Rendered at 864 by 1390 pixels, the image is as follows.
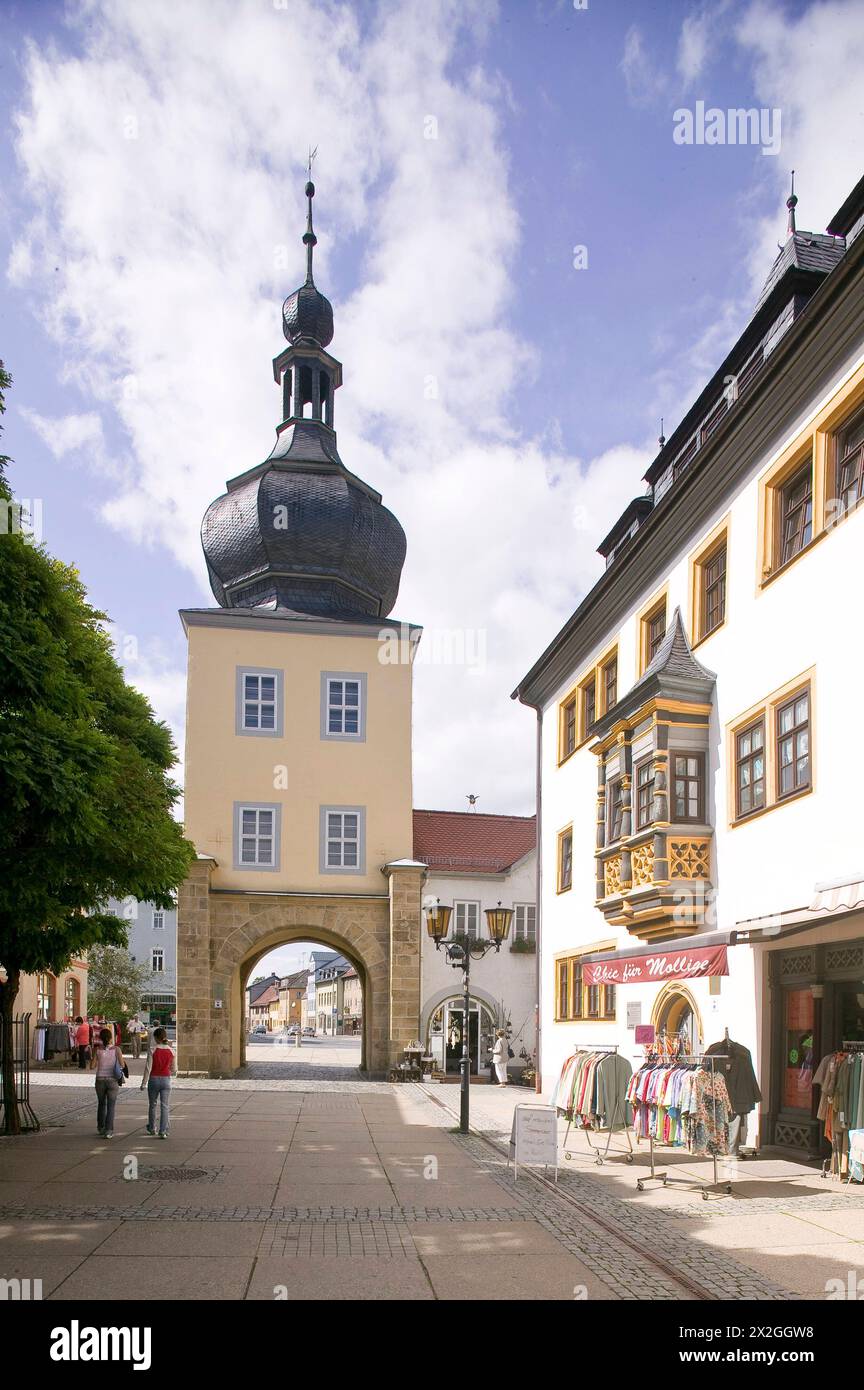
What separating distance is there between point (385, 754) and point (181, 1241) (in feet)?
87.0

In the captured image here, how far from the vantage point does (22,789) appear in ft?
36.9

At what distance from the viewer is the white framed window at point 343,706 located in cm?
3606

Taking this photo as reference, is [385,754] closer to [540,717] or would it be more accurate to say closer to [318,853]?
[318,853]

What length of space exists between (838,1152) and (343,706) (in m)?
24.8

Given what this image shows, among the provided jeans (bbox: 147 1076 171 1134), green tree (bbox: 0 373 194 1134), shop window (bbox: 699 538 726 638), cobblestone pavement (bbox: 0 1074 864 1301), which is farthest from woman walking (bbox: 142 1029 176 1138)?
shop window (bbox: 699 538 726 638)

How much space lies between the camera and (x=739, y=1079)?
45.5ft

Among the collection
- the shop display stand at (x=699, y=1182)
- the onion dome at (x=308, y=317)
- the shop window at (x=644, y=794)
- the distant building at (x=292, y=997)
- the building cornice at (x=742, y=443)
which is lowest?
the distant building at (x=292, y=997)

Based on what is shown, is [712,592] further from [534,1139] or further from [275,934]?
[275,934]

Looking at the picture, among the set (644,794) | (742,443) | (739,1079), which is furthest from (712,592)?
(739,1079)

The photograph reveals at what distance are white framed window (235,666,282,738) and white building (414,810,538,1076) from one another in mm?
6002

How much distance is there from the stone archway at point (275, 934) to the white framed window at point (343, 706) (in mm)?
4181

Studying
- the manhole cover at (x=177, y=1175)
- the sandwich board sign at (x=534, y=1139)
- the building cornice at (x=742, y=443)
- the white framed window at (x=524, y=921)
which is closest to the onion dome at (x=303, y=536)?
the white framed window at (x=524, y=921)

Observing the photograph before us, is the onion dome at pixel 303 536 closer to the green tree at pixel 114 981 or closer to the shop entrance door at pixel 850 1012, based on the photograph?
the green tree at pixel 114 981
